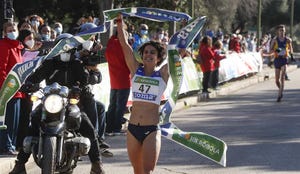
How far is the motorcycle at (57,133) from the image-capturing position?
23.7ft

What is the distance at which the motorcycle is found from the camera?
723 cm

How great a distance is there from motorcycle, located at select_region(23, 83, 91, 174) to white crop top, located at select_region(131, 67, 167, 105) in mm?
808

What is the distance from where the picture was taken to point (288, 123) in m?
13.9

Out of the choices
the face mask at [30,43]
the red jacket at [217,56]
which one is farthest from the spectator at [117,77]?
the red jacket at [217,56]

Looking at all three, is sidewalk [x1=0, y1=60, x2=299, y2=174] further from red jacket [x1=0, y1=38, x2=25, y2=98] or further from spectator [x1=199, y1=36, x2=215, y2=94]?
red jacket [x1=0, y1=38, x2=25, y2=98]

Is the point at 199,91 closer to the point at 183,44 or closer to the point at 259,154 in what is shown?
the point at 259,154

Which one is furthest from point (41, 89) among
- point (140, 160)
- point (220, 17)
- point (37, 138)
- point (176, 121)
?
point (220, 17)

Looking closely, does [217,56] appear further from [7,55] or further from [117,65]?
[7,55]

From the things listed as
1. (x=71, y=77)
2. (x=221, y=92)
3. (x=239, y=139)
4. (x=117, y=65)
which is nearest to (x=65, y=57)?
(x=71, y=77)

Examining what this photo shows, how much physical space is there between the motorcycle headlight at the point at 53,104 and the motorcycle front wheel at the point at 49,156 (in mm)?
307

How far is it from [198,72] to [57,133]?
1318 centimetres

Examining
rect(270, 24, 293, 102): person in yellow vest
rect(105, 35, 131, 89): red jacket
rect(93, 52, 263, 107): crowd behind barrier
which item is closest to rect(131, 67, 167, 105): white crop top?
rect(105, 35, 131, 89): red jacket

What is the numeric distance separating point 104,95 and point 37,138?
561cm

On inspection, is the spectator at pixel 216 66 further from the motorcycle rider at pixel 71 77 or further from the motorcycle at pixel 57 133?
the motorcycle at pixel 57 133
